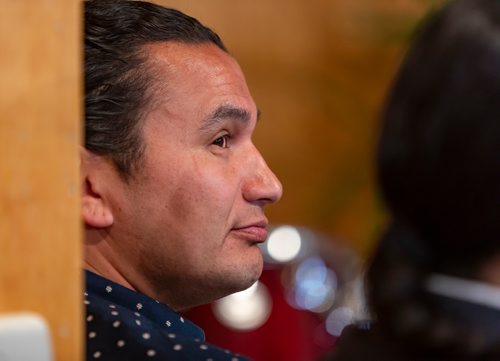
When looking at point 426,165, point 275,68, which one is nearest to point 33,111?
point 426,165

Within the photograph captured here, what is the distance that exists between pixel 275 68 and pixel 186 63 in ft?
6.18

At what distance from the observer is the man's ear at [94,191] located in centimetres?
164

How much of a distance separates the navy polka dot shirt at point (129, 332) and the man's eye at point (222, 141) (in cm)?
26

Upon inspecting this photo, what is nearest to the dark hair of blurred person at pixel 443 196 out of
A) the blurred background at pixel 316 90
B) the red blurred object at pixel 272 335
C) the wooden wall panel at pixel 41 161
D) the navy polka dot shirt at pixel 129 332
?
the wooden wall panel at pixel 41 161

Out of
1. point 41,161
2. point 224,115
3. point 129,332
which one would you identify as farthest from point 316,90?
point 41,161

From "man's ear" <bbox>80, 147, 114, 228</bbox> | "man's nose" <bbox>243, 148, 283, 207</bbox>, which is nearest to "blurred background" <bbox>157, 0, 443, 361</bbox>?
"man's nose" <bbox>243, 148, 283, 207</bbox>

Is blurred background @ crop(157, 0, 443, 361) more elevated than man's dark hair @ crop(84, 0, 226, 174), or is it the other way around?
man's dark hair @ crop(84, 0, 226, 174)

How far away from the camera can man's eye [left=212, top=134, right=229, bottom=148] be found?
1.69 m

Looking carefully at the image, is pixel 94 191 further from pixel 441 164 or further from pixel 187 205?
pixel 441 164

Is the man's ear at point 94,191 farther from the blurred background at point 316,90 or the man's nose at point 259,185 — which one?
the blurred background at point 316,90

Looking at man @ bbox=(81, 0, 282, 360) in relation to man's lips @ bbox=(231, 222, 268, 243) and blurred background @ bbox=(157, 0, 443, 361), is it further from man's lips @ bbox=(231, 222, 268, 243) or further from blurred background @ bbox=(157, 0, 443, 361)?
blurred background @ bbox=(157, 0, 443, 361)

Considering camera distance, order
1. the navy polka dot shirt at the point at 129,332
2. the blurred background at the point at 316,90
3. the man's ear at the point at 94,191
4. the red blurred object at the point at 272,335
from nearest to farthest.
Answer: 1. the navy polka dot shirt at the point at 129,332
2. the man's ear at the point at 94,191
3. the red blurred object at the point at 272,335
4. the blurred background at the point at 316,90

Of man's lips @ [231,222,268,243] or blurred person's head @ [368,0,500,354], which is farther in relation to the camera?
man's lips @ [231,222,268,243]

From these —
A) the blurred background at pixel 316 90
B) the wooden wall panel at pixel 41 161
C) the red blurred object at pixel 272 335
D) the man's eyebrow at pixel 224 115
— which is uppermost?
the wooden wall panel at pixel 41 161
